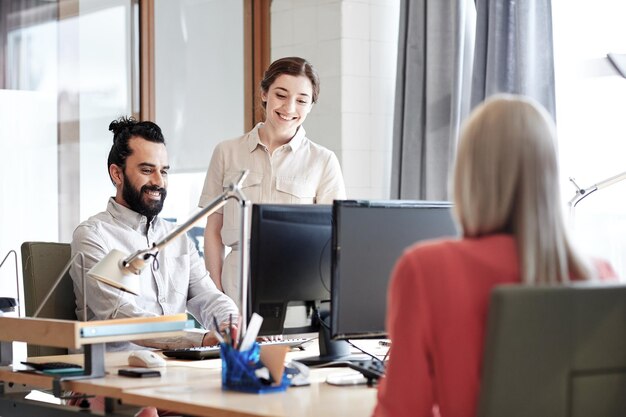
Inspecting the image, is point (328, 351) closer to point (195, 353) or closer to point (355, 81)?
point (195, 353)

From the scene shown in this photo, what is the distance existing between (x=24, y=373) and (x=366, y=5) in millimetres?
3001

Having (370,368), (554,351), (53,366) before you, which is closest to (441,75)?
(370,368)

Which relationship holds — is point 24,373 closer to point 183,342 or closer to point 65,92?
point 183,342

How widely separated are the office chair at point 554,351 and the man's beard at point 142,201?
5.86ft

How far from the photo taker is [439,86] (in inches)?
185

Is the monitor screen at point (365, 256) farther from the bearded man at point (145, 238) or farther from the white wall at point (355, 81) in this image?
the white wall at point (355, 81)

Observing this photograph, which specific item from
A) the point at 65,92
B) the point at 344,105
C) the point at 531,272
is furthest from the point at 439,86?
the point at 531,272

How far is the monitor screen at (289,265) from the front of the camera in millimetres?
2484

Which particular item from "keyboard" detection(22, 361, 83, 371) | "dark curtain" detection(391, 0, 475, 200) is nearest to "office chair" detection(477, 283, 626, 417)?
"keyboard" detection(22, 361, 83, 371)

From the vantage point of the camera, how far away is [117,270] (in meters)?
2.31

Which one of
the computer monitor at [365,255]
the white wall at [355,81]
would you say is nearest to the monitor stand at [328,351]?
the computer monitor at [365,255]

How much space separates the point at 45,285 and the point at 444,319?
5.88 feet

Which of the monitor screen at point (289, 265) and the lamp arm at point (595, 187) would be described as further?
the lamp arm at point (595, 187)

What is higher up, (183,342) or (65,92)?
(65,92)
